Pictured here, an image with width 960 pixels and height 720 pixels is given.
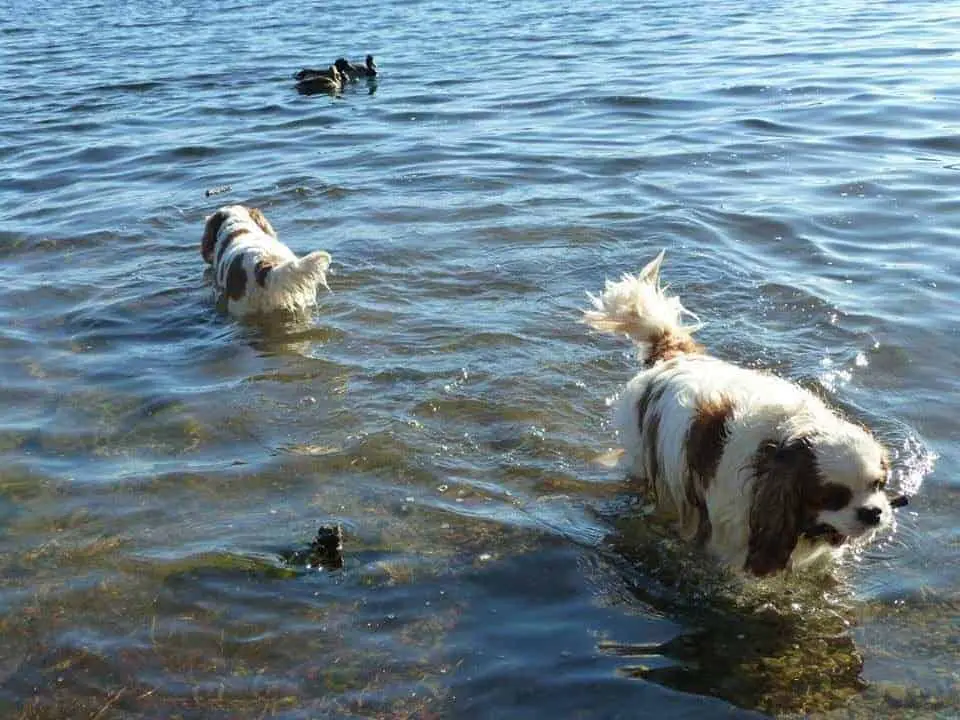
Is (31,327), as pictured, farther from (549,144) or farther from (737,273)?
(549,144)

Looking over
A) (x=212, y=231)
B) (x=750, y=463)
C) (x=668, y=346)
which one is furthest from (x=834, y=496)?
(x=212, y=231)

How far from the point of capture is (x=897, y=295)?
298 inches

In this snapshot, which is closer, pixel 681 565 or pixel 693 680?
pixel 693 680

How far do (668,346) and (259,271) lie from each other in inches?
A: 130

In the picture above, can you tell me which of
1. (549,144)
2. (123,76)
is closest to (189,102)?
(123,76)

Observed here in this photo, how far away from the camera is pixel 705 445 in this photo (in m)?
4.51

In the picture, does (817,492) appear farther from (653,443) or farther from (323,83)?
(323,83)

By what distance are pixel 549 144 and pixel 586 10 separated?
1195 cm

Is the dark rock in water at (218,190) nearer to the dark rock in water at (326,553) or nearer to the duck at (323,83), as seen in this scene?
the duck at (323,83)

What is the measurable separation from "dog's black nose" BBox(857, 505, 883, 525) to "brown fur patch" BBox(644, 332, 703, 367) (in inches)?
59.0

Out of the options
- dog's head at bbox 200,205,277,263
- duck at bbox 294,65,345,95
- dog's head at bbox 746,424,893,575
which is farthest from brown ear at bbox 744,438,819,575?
duck at bbox 294,65,345,95

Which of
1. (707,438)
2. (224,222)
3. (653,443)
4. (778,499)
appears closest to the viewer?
(778,499)

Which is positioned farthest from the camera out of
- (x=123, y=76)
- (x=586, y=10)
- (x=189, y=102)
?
(x=586, y=10)

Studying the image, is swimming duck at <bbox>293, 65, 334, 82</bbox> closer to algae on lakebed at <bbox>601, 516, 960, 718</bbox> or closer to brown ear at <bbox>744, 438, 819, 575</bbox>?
algae on lakebed at <bbox>601, 516, 960, 718</bbox>
